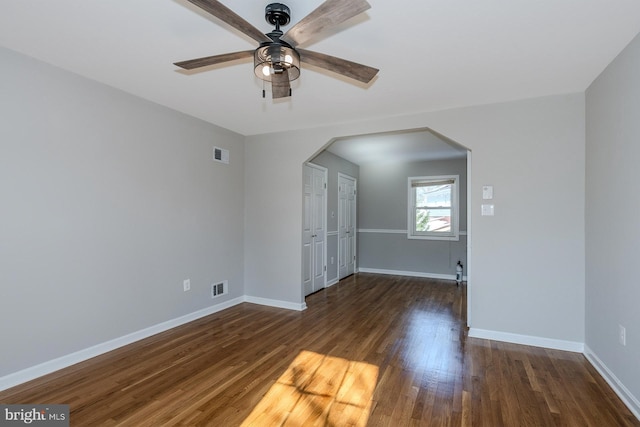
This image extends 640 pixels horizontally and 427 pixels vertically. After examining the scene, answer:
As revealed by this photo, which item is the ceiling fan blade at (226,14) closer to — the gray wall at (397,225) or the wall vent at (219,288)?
the wall vent at (219,288)

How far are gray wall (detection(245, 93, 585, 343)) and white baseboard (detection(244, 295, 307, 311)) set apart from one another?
6.95ft

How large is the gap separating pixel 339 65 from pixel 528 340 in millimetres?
3173

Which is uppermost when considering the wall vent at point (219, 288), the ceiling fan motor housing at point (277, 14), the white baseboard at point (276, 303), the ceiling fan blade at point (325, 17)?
the ceiling fan motor housing at point (277, 14)

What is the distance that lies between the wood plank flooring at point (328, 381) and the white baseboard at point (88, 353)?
0.21 feet

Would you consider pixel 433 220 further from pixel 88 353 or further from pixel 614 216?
pixel 88 353

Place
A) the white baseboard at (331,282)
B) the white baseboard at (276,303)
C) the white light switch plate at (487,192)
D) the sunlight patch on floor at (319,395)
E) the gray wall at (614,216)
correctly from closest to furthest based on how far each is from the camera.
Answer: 1. the sunlight patch on floor at (319,395)
2. the gray wall at (614,216)
3. the white light switch plate at (487,192)
4. the white baseboard at (276,303)
5. the white baseboard at (331,282)

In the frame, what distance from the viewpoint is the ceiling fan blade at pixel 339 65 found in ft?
5.81

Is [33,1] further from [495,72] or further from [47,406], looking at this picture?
[495,72]

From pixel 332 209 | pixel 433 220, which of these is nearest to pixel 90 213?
pixel 332 209

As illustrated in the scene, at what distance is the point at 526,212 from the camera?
3.11 m

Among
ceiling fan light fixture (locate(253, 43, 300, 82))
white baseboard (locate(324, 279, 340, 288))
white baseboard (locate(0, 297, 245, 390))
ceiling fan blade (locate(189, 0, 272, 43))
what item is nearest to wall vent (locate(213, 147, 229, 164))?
white baseboard (locate(0, 297, 245, 390))

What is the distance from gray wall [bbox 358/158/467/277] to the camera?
246 inches

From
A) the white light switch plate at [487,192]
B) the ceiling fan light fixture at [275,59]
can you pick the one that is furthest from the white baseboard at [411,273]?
the ceiling fan light fixture at [275,59]

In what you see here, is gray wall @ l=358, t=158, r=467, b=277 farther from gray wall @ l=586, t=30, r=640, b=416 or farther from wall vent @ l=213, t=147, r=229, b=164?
wall vent @ l=213, t=147, r=229, b=164
